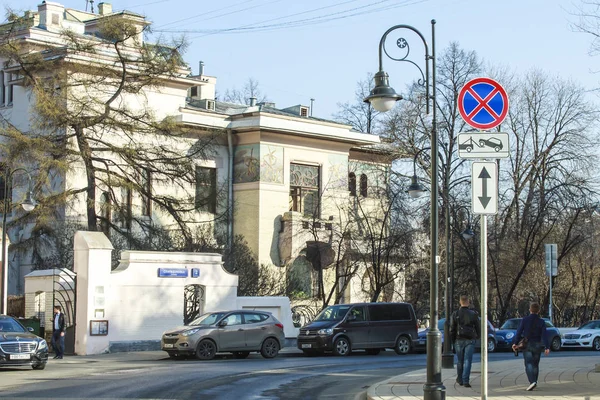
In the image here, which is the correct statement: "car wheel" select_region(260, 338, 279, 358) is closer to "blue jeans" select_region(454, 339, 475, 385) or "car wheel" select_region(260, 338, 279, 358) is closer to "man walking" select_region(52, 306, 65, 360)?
"man walking" select_region(52, 306, 65, 360)

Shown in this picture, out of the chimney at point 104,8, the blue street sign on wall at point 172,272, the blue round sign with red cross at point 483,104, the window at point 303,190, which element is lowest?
the blue street sign on wall at point 172,272

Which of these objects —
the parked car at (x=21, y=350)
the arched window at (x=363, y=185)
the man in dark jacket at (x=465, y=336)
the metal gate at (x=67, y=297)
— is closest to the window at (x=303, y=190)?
the arched window at (x=363, y=185)

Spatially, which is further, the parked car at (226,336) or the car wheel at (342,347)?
the car wheel at (342,347)

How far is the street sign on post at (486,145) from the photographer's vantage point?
42.2 ft

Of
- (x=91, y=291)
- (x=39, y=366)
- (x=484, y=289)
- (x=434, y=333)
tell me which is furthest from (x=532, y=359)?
(x=91, y=291)

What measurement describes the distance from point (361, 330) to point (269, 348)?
12.4ft

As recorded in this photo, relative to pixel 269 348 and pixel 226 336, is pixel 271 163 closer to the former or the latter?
pixel 269 348

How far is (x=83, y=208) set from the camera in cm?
4841

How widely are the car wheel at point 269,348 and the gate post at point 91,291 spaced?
5473 mm

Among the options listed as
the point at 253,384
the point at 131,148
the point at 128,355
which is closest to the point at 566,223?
the point at 131,148

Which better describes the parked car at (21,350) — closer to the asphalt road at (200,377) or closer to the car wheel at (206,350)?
the asphalt road at (200,377)

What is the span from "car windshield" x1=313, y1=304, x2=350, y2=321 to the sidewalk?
998cm

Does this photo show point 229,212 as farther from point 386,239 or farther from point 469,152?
point 469,152

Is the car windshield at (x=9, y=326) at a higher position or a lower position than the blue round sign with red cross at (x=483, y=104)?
lower
